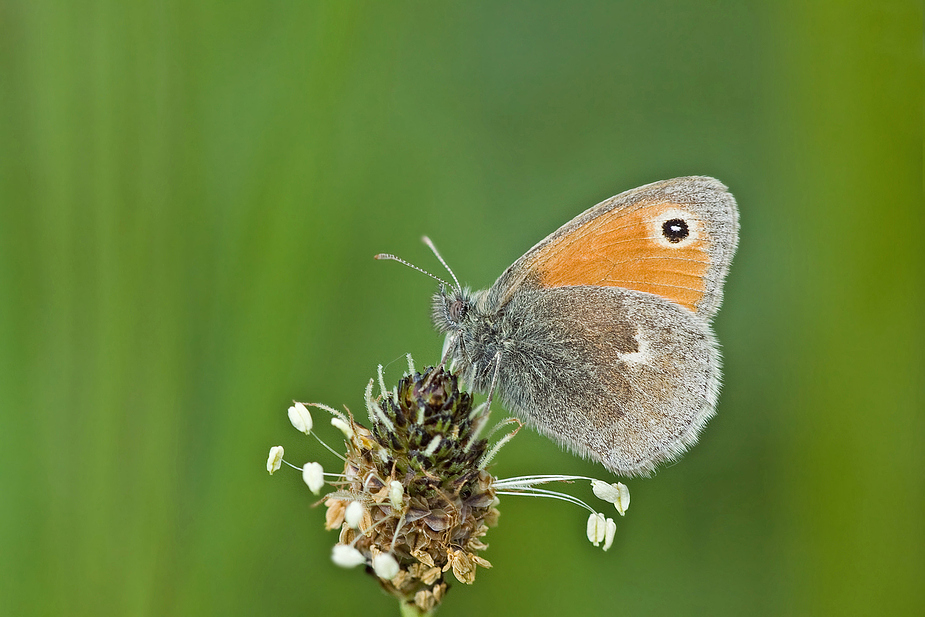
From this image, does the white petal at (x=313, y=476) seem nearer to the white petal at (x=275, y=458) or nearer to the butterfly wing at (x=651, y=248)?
the white petal at (x=275, y=458)

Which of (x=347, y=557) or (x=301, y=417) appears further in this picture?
(x=301, y=417)

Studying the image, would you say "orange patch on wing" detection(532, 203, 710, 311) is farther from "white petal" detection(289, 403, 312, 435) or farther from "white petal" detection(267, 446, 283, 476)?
"white petal" detection(267, 446, 283, 476)

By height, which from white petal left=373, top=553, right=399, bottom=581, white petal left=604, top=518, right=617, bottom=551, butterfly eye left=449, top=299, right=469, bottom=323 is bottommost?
white petal left=373, top=553, right=399, bottom=581

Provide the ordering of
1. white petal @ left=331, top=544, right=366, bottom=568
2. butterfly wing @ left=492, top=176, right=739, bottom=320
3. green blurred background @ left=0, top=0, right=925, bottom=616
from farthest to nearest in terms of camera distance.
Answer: butterfly wing @ left=492, top=176, right=739, bottom=320 → green blurred background @ left=0, top=0, right=925, bottom=616 → white petal @ left=331, top=544, right=366, bottom=568

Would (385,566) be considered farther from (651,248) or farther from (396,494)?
(651,248)

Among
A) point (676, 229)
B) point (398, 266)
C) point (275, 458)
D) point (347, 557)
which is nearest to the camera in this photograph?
point (347, 557)

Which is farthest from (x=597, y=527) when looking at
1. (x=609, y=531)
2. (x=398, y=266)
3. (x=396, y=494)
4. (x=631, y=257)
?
(x=398, y=266)

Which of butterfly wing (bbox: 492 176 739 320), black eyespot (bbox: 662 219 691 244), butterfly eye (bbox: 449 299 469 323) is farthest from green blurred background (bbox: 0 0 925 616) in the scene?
black eyespot (bbox: 662 219 691 244)

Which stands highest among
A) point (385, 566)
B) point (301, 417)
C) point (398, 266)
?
point (398, 266)
